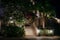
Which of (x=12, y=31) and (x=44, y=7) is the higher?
(x=44, y=7)

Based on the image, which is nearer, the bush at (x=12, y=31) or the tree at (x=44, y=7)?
the bush at (x=12, y=31)

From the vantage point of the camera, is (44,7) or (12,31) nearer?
(12,31)

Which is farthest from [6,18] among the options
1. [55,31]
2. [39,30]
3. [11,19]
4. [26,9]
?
[55,31]

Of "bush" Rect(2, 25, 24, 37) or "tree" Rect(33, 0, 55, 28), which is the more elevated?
"tree" Rect(33, 0, 55, 28)

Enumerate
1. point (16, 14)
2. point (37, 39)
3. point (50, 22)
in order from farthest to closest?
point (50, 22) < point (16, 14) < point (37, 39)

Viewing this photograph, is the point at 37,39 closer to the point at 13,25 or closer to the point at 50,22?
the point at 13,25

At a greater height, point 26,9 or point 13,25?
point 26,9

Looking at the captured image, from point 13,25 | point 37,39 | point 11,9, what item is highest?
point 11,9

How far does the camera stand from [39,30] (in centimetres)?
1031

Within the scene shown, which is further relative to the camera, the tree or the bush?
the tree

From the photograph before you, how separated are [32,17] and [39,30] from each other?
75cm

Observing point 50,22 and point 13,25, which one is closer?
point 13,25

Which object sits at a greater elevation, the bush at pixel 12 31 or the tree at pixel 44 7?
the tree at pixel 44 7

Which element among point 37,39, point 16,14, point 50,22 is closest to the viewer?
point 37,39
